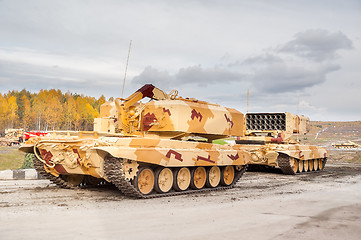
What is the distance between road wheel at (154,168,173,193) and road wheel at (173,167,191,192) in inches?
8.2

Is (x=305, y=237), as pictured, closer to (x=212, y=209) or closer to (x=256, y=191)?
(x=212, y=209)

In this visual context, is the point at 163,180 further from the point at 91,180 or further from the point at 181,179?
the point at 91,180

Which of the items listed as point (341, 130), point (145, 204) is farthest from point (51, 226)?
point (341, 130)

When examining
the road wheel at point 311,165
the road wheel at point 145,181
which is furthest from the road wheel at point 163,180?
the road wheel at point 311,165

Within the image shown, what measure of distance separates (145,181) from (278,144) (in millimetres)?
11670

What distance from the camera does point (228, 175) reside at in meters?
15.6

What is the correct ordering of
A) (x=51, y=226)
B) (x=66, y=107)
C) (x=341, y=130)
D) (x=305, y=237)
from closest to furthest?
(x=305, y=237) < (x=51, y=226) < (x=66, y=107) < (x=341, y=130)

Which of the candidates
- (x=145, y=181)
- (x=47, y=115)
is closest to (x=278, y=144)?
(x=145, y=181)

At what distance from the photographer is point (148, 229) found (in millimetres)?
8023

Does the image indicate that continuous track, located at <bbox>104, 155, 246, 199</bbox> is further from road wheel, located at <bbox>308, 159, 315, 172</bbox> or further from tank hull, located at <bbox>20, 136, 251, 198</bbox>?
road wheel, located at <bbox>308, 159, 315, 172</bbox>

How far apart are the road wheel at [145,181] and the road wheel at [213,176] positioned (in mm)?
2688

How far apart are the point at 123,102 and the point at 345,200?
24.3 feet

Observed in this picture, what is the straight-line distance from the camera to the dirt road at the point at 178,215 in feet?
25.3

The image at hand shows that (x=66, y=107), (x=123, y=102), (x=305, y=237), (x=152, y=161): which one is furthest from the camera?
(x=66, y=107)
